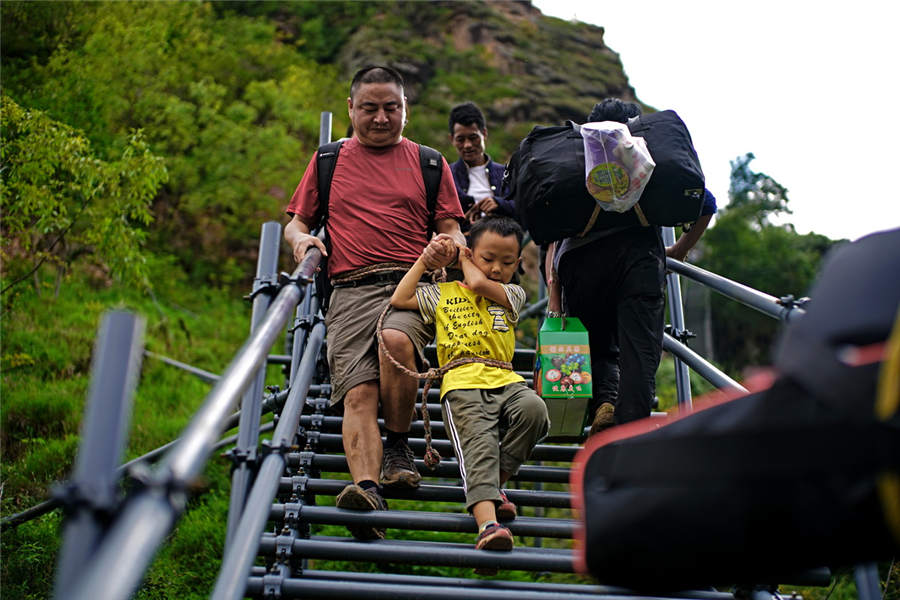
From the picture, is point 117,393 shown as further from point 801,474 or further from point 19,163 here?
point 19,163

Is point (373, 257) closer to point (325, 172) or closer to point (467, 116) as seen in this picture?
point (325, 172)

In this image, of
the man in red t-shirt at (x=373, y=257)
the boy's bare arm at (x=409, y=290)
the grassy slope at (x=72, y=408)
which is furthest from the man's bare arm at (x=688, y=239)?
the grassy slope at (x=72, y=408)

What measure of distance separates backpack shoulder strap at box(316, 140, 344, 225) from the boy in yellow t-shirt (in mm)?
664

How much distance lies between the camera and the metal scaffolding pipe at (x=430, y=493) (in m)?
3.23

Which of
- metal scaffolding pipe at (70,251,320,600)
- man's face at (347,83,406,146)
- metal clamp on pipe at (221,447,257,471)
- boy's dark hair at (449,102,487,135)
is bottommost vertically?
metal clamp on pipe at (221,447,257,471)

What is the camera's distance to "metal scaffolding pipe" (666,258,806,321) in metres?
2.45

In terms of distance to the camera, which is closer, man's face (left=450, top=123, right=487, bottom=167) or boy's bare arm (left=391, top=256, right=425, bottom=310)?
boy's bare arm (left=391, top=256, right=425, bottom=310)

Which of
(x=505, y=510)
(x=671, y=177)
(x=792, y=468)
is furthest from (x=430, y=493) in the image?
(x=792, y=468)

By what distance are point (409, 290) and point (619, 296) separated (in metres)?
0.89

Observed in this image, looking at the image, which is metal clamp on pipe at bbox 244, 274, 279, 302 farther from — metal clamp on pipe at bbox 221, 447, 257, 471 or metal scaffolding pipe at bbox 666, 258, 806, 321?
metal scaffolding pipe at bbox 666, 258, 806, 321

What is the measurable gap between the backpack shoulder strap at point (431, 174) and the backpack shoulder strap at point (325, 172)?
40 cm

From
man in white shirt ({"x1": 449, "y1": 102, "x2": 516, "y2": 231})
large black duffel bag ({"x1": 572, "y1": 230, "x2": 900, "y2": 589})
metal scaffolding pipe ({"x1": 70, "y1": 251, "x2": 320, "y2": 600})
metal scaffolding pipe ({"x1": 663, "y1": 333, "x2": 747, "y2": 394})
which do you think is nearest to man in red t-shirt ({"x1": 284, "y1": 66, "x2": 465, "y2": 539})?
metal scaffolding pipe ({"x1": 663, "y1": 333, "x2": 747, "y2": 394})

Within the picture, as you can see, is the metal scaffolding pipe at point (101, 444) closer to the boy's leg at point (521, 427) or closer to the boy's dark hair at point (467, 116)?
the boy's leg at point (521, 427)

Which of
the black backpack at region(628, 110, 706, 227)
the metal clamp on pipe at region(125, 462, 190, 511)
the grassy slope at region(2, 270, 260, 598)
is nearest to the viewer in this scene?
the metal clamp on pipe at region(125, 462, 190, 511)
